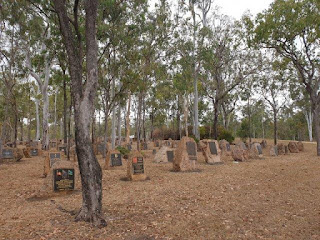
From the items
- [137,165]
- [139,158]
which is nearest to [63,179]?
[137,165]

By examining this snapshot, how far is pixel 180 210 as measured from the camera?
18.7 ft

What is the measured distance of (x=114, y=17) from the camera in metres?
14.6

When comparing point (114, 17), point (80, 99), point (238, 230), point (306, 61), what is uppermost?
point (114, 17)

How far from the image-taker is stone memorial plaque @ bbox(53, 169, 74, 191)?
23.0 feet

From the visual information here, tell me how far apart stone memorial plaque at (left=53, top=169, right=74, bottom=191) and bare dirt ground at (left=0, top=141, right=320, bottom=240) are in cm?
27

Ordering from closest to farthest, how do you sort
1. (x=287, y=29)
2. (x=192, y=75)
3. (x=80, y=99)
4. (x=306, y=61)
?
(x=80, y=99) → (x=287, y=29) → (x=306, y=61) → (x=192, y=75)

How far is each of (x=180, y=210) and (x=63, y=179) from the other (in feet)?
11.7

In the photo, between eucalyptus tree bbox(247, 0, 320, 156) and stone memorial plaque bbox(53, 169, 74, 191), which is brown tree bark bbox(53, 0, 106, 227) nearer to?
stone memorial plaque bbox(53, 169, 74, 191)

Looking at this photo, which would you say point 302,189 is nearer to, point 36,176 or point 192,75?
point 36,176

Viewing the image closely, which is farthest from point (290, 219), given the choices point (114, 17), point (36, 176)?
point (114, 17)

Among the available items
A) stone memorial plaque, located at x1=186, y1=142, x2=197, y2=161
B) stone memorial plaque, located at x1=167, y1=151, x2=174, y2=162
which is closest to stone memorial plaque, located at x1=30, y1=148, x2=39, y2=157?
stone memorial plaque, located at x1=167, y1=151, x2=174, y2=162

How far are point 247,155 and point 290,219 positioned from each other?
431 inches

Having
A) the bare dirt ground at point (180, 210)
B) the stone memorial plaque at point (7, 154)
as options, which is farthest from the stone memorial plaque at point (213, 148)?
the stone memorial plaque at point (7, 154)

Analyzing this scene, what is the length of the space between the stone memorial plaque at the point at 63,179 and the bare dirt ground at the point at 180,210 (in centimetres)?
27
